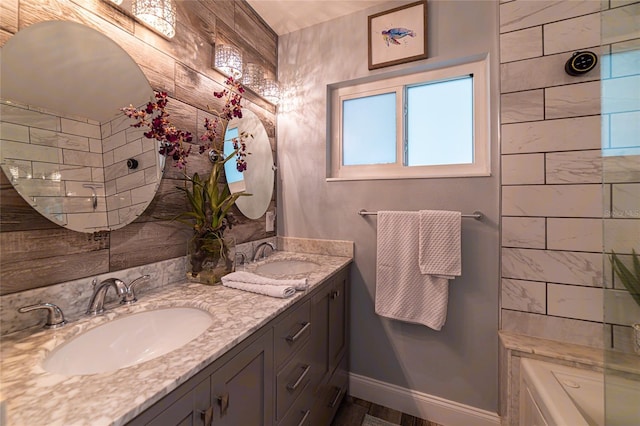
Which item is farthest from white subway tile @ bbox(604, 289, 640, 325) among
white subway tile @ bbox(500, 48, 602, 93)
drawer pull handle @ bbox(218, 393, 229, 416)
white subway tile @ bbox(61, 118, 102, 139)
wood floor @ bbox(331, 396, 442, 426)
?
white subway tile @ bbox(61, 118, 102, 139)

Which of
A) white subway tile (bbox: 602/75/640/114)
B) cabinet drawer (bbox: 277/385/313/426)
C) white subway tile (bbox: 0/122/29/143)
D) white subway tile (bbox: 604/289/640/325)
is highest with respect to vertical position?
white subway tile (bbox: 602/75/640/114)

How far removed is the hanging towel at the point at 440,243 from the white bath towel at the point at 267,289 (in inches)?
29.5

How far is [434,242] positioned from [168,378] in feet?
4.00

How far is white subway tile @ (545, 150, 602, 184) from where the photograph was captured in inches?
43.4

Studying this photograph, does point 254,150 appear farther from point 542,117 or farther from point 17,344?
point 542,117

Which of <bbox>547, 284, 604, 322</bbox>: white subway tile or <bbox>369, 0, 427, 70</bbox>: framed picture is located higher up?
<bbox>369, 0, 427, 70</bbox>: framed picture

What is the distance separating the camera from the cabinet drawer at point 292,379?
857mm

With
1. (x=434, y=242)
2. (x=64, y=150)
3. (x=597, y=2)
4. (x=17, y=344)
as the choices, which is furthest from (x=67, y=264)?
(x=597, y=2)

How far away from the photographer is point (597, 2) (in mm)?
1098

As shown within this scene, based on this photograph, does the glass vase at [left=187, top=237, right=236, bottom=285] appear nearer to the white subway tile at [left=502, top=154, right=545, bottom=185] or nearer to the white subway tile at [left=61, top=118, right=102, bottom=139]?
the white subway tile at [left=61, top=118, right=102, bottom=139]

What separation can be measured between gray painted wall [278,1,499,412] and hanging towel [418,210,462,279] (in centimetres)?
11

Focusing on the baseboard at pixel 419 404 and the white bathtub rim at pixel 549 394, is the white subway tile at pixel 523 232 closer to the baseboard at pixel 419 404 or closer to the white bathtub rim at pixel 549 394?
the white bathtub rim at pixel 549 394

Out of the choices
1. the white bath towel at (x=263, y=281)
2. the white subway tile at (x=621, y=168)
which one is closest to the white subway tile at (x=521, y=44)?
the white subway tile at (x=621, y=168)

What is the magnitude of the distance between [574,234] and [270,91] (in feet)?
5.93
